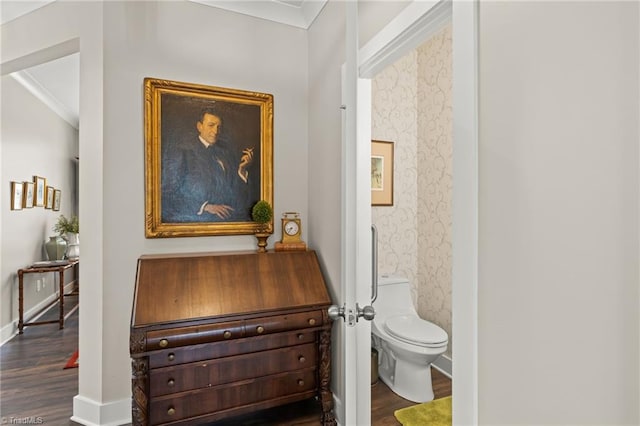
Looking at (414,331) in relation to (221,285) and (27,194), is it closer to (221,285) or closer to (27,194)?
(221,285)

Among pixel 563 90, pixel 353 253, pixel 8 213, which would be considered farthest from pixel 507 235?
pixel 8 213

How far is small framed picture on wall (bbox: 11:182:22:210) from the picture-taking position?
3680 millimetres

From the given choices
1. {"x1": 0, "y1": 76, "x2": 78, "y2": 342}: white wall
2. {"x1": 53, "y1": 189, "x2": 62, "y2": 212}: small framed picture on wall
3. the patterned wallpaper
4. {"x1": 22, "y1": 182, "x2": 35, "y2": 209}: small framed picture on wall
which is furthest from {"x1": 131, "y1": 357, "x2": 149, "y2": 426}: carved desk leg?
{"x1": 53, "y1": 189, "x2": 62, "y2": 212}: small framed picture on wall

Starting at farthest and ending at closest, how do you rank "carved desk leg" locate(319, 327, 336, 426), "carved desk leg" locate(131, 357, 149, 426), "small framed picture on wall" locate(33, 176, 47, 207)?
"small framed picture on wall" locate(33, 176, 47, 207) → "carved desk leg" locate(319, 327, 336, 426) → "carved desk leg" locate(131, 357, 149, 426)

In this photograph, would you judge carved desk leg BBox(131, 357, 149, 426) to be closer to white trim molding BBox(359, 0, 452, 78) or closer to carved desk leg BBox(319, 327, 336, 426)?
carved desk leg BBox(319, 327, 336, 426)

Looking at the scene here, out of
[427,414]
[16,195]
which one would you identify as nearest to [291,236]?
[427,414]

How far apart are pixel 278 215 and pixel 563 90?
198 cm

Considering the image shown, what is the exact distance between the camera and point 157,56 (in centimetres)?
224

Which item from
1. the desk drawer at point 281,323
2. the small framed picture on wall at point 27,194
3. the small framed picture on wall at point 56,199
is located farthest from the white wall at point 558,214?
the small framed picture on wall at point 56,199

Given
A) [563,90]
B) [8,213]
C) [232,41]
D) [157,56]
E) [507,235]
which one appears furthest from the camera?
[8,213]

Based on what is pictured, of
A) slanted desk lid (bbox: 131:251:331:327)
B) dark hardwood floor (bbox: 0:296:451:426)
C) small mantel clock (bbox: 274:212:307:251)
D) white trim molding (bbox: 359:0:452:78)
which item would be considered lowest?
dark hardwood floor (bbox: 0:296:451:426)

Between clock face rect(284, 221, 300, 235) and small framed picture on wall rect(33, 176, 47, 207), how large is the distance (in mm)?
3731

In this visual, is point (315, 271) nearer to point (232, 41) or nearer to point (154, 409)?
point (154, 409)

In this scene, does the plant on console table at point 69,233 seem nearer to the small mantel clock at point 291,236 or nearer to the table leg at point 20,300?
the table leg at point 20,300
